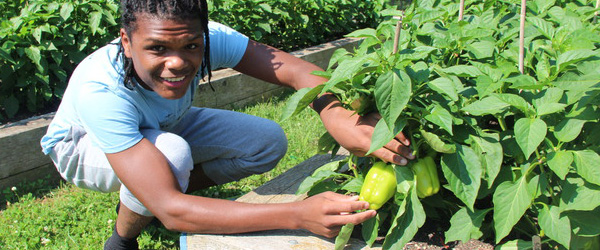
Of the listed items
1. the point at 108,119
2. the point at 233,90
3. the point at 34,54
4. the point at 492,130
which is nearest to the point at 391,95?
the point at 492,130

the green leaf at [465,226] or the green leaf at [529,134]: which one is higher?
the green leaf at [529,134]

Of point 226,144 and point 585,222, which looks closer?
point 585,222

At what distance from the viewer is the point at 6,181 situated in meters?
3.36

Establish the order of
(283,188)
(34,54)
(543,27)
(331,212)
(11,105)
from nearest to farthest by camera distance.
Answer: (331,212) < (543,27) < (283,188) < (34,54) < (11,105)

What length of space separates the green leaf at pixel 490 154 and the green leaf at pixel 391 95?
12.4 inches

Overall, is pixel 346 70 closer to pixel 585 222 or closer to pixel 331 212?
pixel 331 212

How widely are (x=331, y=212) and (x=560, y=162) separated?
70 cm

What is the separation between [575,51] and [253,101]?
3200 millimetres

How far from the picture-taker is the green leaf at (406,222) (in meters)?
1.87

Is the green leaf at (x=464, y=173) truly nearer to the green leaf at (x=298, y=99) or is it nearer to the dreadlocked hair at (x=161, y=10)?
the green leaf at (x=298, y=99)

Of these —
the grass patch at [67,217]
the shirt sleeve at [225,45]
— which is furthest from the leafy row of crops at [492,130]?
the grass patch at [67,217]

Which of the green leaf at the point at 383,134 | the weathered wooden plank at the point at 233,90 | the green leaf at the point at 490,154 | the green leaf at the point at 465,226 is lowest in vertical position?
the weathered wooden plank at the point at 233,90

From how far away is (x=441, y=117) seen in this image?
1.73 m

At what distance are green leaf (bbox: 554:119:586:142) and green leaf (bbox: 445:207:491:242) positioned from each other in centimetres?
34
